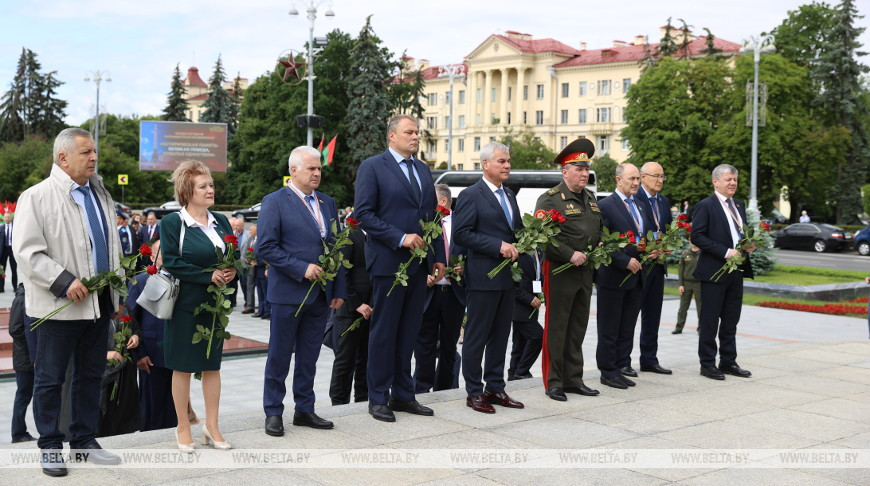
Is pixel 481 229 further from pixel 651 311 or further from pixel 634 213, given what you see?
pixel 651 311

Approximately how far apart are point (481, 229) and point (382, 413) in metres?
1.61

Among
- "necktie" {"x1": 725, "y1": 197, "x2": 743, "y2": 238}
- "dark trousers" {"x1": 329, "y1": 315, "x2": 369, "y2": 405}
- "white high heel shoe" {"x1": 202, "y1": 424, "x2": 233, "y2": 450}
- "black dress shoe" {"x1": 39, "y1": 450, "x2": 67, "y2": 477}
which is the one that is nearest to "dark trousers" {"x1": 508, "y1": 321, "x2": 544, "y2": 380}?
"dark trousers" {"x1": 329, "y1": 315, "x2": 369, "y2": 405}

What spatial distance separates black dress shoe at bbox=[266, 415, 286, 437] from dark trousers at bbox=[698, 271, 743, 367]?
4.69m

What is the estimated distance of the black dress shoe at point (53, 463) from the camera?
5.16 m

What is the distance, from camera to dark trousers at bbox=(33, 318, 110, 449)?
17.2 feet

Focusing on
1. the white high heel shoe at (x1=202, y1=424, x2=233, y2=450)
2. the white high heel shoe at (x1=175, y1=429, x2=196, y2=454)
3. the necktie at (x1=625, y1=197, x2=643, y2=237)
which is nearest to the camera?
the white high heel shoe at (x1=175, y1=429, x2=196, y2=454)

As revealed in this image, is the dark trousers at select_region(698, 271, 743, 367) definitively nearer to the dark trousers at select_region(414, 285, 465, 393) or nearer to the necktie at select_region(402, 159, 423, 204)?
the dark trousers at select_region(414, 285, 465, 393)

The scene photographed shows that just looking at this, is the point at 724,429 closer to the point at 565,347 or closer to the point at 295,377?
the point at 565,347

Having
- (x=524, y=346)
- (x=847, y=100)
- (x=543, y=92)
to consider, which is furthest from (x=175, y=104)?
(x=524, y=346)

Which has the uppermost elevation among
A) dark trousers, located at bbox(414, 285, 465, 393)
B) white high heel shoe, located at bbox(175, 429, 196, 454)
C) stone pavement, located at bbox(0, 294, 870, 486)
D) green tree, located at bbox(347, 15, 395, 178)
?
green tree, located at bbox(347, 15, 395, 178)

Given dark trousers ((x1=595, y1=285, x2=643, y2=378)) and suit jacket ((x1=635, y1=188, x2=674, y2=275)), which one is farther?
suit jacket ((x1=635, y1=188, x2=674, y2=275))

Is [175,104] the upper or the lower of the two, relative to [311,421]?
upper

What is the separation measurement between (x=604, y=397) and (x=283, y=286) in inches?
128

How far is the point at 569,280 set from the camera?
7.99 m
